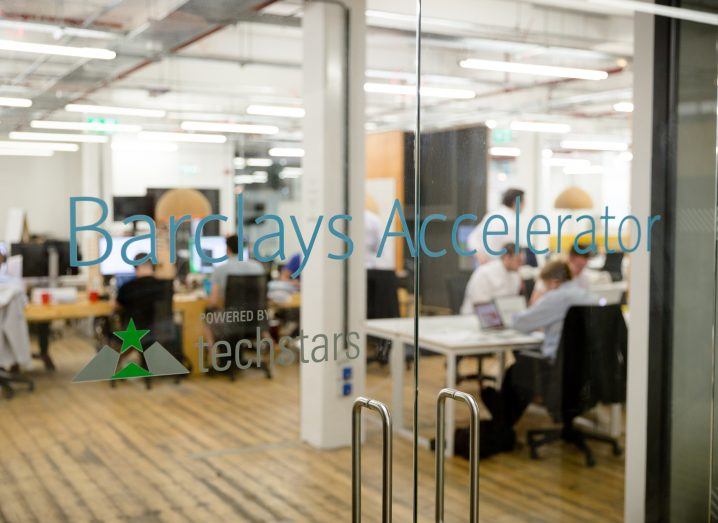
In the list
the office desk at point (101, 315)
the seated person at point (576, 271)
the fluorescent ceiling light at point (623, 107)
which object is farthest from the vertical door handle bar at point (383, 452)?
the fluorescent ceiling light at point (623, 107)

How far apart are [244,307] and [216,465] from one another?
107cm

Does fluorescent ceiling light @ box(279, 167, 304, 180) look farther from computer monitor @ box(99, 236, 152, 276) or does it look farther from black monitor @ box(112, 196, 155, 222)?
computer monitor @ box(99, 236, 152, 276)

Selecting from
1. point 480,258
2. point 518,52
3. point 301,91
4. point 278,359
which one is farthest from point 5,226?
point 518,52

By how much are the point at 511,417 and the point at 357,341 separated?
1.41 m

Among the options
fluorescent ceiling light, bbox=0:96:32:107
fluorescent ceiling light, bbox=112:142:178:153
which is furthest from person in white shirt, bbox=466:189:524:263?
fluorescent ceiling light, bbox=0:96:32:107

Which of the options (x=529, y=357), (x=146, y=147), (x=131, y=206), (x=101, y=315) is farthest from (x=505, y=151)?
(x=101, y=315)

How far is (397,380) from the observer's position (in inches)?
136

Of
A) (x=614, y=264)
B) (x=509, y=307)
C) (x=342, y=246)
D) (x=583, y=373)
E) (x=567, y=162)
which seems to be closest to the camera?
(x=342, y=246)

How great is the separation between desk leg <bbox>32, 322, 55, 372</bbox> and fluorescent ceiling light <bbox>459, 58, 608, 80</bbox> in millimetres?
2096

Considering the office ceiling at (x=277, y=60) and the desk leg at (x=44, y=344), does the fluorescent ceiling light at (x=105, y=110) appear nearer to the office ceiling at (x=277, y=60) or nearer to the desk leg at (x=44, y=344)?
the office ceiling at (x=277, y=60)

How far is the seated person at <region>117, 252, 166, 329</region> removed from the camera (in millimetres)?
2719

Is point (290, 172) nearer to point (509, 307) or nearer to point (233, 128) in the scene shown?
point (233, 128)

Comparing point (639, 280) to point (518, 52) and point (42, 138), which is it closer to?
point (518, 52)

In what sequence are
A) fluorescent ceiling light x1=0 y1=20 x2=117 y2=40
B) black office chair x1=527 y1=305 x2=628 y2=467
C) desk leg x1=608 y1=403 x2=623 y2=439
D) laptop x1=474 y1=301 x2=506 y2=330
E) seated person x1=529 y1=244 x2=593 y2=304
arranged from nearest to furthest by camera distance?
fluorescent ceiling light x1=0 y1=20 x2=117 y2=40 → seated person x1=529 y1=244 x2=593 y2=304 → laptop x1=474 y1=301 x2=506 y2=330 → black office chair x1=527 y1=305 x2=628 y2=467 → desk leg x1=608 y1=403 x2=623 y2=439
